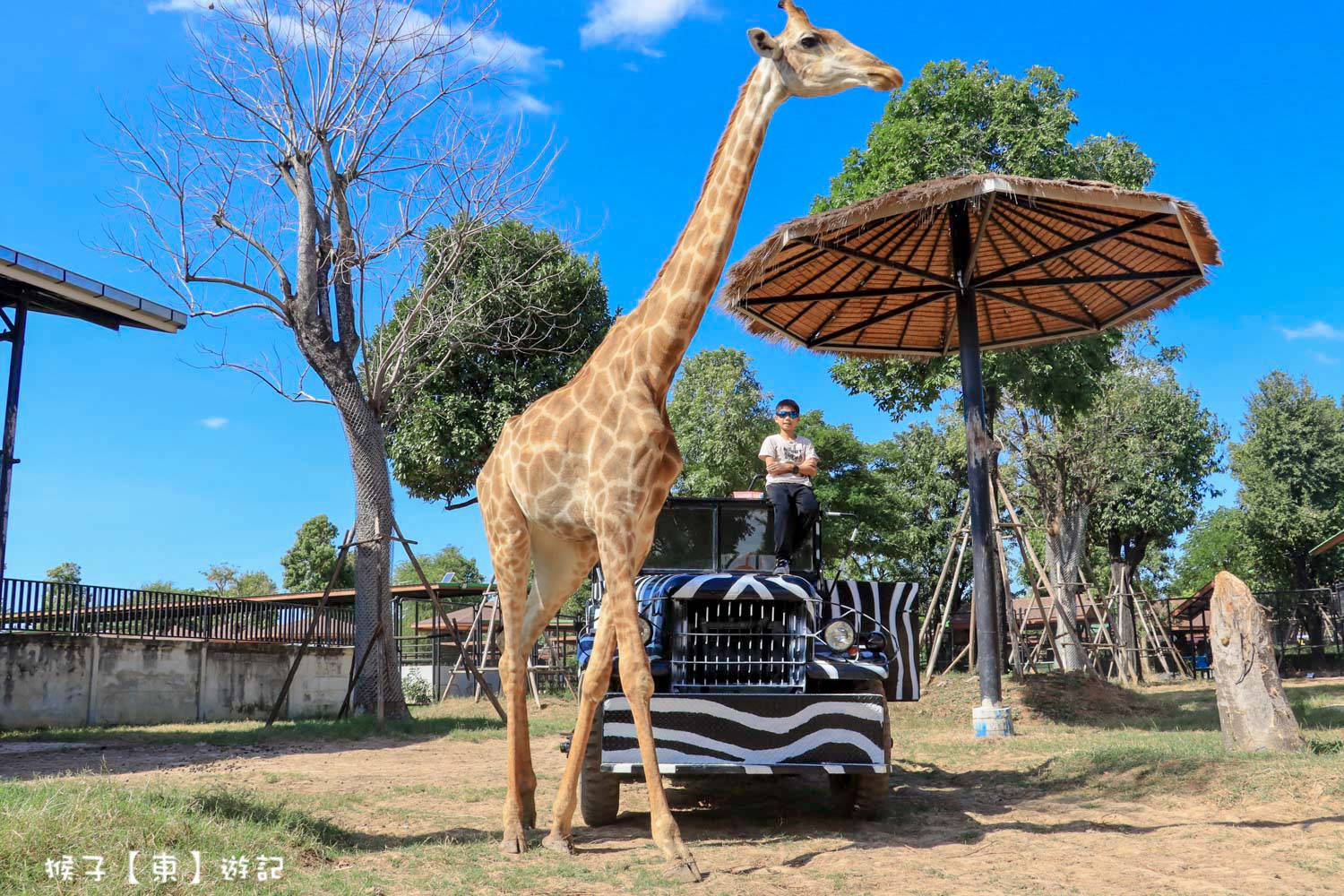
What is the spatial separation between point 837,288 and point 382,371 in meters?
7.86

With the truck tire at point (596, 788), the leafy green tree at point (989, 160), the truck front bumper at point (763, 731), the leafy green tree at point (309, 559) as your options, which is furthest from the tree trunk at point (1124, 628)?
the leafy green tree at point (309, 559)

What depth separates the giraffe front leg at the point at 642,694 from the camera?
17.7 ft

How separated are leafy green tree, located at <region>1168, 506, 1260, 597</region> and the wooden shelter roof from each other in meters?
25.7

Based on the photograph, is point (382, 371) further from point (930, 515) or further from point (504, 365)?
point (930, 515)

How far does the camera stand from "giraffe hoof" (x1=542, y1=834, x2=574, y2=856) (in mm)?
5945

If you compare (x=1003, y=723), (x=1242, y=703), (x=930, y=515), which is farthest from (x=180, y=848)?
(x=930, y=515)

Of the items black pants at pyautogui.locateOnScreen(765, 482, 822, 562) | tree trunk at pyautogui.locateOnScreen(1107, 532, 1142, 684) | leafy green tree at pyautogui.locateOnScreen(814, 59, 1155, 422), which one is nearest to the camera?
black pants at pyautogui.locateOnScreen(765, 482, 822, 562)

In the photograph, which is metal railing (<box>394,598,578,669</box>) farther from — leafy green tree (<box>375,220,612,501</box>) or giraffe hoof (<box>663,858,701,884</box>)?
giraffe hoof (<box>663,858,701,884</box>)

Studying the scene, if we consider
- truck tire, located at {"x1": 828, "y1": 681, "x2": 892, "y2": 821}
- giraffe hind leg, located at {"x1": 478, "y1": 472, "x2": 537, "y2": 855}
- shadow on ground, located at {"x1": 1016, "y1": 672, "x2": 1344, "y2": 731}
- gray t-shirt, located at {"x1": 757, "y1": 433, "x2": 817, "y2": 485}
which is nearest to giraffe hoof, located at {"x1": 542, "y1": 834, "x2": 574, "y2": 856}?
giraffe hind leg, located at {"x1": 478, "y1": 472, "x2": 537, "y2": 855}

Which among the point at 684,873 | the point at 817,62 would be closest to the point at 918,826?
the point at 684,873

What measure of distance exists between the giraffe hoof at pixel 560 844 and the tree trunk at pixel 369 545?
10.5m

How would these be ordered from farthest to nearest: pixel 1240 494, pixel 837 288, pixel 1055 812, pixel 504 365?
pixel 1240 494
pixel 504 365
pixel 837 288
pixel 1055 812

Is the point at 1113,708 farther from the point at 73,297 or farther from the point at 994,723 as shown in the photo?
the point at 73,297

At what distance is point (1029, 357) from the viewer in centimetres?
1928
